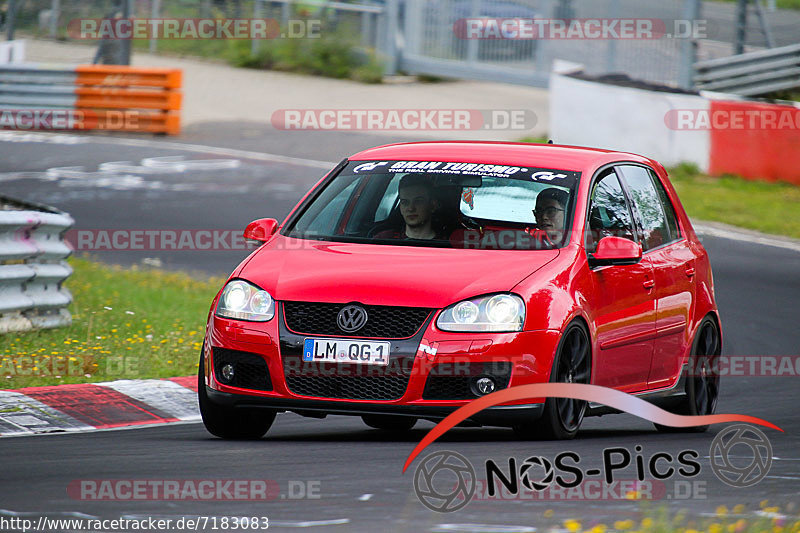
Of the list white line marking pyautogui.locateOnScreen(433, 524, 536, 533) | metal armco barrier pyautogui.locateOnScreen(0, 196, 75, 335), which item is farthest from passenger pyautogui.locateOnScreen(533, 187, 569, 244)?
metal armco barrier pyautogui.locateOnScreen(0, 196, 75, 335)

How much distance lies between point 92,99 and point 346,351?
68.7ft

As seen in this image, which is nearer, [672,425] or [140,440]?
[140,440]

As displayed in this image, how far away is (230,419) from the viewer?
7.41m

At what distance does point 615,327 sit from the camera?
25.1 feet

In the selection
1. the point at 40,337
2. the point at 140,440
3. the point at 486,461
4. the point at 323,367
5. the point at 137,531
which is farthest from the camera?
the point at 40,337

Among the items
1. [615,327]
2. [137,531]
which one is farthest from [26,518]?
[615,327]

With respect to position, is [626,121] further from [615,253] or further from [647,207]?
[615,253]

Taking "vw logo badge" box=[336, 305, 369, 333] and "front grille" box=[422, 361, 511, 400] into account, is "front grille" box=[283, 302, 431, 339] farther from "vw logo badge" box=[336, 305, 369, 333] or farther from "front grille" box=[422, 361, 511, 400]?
"front grille" box=[422, 361, 511, 400]

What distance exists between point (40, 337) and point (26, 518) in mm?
5416

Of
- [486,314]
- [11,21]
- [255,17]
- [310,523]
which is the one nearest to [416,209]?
[486,314]

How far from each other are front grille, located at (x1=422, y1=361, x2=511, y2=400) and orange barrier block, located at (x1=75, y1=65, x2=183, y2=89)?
799 inches

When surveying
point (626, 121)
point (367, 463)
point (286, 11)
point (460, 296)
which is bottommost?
point (367, 463)

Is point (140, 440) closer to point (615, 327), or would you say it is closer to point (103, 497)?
point (103, 497)

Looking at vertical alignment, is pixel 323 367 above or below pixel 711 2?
below
